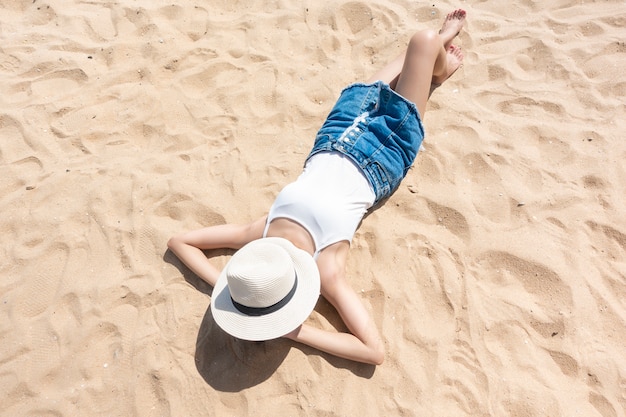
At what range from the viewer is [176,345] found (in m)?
2.46

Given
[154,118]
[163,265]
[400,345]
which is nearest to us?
[400,345]

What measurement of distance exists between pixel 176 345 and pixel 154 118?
1849mm

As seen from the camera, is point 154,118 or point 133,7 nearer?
point 154,118

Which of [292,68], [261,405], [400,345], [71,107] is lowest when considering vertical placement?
[261,405]

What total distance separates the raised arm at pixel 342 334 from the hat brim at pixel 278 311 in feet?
0.91

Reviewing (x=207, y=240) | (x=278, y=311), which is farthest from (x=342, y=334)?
(x=207, y=240)

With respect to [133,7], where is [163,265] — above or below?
below

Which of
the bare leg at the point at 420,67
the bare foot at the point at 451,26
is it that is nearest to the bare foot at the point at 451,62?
the bare foot at the point at 451,26

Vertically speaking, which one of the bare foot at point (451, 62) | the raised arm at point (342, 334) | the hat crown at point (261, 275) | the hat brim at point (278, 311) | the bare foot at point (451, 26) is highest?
the bare foot at point (451, 26)

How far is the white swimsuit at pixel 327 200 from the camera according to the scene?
2.39m

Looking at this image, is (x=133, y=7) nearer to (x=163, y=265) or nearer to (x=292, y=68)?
(x=292, y=68)

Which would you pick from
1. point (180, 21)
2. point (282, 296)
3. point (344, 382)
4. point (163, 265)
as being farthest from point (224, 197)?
point (180, 21)

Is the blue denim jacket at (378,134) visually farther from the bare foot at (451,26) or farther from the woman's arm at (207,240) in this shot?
the bare foot at (451,26)

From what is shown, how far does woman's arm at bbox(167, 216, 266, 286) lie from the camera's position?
2.61m
